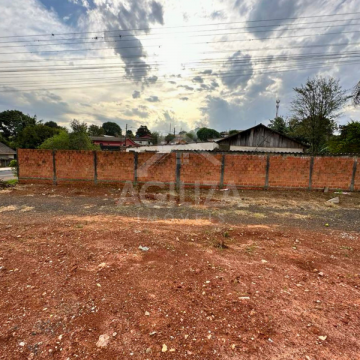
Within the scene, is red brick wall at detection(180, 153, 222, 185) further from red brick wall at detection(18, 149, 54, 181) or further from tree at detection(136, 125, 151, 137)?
tree at detection(136, 125, 151, 137)

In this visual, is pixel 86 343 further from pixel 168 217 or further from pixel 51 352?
pixel 168 217

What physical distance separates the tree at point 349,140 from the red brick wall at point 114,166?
14.8m

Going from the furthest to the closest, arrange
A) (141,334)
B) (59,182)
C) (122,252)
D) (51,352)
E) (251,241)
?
(59,182) → (251,241) → (122,252) → (141,334) → (51,352)

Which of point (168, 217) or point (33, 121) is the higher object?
point (33, 121)

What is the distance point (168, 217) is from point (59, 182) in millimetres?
7159

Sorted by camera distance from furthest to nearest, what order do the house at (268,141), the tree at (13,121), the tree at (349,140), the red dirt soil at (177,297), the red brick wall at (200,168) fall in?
1. the tree at (13,121)
2. the house at (268,141)
3. the tree at (349,140)
4. the red brick wall at (200,168)
5. the red dirt soil at (177,297)

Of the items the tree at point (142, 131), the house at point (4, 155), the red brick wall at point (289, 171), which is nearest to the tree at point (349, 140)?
the red brick wall at point (289, 171)

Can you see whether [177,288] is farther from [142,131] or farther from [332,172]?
[142,131]

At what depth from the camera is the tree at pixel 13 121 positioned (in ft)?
152

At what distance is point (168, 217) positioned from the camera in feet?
18.5

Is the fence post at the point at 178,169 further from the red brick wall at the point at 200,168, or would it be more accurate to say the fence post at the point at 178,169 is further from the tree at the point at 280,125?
the tree at the point at 280,125

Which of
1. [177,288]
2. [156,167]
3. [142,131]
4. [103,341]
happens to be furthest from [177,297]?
[142,131]

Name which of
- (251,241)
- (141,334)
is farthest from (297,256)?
(141,334)

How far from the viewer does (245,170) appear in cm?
957
